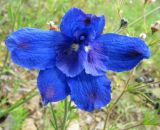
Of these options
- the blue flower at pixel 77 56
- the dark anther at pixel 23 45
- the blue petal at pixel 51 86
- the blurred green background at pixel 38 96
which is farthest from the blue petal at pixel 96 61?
the blurred green background at pixel 38 96

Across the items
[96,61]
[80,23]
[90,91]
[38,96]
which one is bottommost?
[38,96]

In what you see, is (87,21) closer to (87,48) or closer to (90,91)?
(87,48)

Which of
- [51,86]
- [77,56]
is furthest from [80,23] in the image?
[51,86]

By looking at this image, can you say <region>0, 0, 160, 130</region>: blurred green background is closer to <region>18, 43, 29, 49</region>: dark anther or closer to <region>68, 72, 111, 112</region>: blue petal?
<region>68, 72, 111, 112</region>: blue petal

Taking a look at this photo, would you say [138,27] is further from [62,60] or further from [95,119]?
[62,60]

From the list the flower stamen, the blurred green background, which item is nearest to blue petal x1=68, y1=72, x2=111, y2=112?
the flower stamen

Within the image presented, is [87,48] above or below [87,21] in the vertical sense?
below
